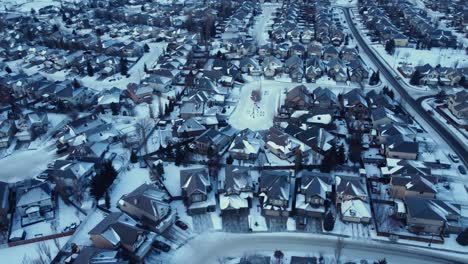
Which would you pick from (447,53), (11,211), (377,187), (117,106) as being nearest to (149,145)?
(117,106)

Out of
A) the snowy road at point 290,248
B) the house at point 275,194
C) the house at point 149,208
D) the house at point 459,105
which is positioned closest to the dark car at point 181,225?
the house at point 149,208

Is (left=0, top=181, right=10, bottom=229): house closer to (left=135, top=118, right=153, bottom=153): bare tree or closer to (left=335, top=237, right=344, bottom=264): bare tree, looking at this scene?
(left=135, top=118, right=153, bottom=153): bare tree

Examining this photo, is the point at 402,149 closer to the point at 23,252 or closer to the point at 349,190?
the point at 349,190

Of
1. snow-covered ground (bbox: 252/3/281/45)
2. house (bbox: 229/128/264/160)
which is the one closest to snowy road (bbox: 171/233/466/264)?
house (bbox: 229/128/264/160)

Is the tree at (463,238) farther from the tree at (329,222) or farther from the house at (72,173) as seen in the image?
the house at (72,173)

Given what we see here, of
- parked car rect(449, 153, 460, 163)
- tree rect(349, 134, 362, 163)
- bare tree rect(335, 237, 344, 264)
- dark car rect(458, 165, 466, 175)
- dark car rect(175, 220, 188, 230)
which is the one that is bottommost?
dark car rect(175, 220, 188, 230)

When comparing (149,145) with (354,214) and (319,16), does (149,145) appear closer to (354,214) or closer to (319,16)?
(354,214)
